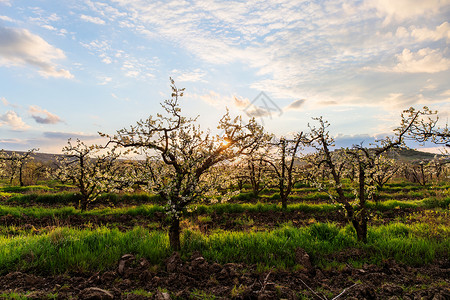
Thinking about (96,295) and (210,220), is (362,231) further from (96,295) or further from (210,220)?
(96,295)

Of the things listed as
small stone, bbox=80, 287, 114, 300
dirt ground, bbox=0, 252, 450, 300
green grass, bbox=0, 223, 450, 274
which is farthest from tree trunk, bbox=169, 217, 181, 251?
small stone, bbox=80, 287, 114, 300

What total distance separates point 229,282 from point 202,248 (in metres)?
1.91

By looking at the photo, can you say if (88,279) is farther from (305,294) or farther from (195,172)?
(305,294)

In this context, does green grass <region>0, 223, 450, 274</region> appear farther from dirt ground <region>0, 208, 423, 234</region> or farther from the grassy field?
dirt ground <region>0, 208, 423, 234</region>

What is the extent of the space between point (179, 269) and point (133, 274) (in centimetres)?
103

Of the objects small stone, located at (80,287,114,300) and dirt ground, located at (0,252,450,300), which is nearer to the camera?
small stone, located at (80,287,114,300)

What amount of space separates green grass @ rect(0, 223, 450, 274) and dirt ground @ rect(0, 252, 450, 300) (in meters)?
0.36

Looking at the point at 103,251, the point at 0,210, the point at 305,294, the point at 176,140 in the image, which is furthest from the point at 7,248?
the point at 0,210

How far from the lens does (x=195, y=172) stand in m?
7.73

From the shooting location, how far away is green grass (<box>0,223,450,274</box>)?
6.55 meters

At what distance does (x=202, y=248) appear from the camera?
24.7ft

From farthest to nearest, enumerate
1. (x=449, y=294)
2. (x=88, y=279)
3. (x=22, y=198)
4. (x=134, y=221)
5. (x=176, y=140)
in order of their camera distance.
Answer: (x=22, y=198), (x=134, y=221), (x=176, y=140), (x=88, y=279), (x=449, y=294)

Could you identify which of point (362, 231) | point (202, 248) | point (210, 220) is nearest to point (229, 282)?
point (202, 248)

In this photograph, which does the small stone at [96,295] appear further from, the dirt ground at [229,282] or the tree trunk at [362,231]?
the tree trunk at [362,231]
